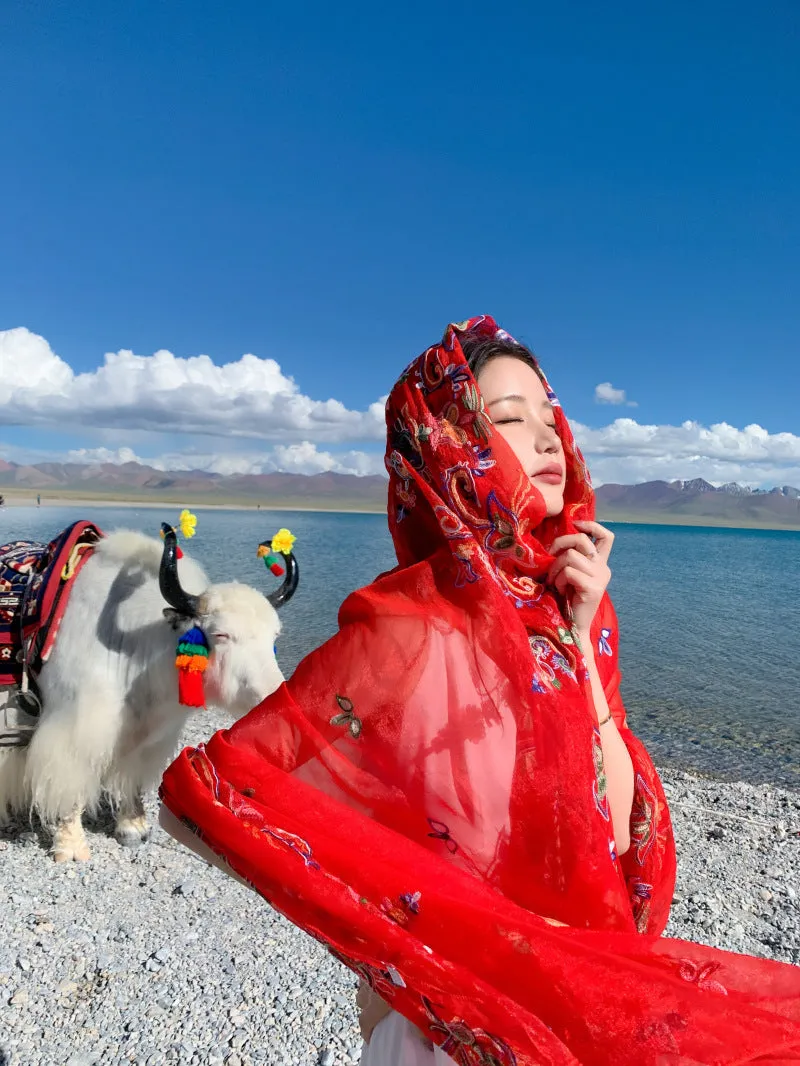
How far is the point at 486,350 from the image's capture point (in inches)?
49.0

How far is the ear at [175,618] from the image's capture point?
330 cm

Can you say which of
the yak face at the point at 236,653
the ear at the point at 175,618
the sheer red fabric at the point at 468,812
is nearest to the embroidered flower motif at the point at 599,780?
the sheer red fabric at the point at 468,812

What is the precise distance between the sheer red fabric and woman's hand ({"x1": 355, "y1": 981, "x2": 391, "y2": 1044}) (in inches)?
9.9

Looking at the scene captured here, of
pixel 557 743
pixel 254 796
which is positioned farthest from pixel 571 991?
pixel 254 796

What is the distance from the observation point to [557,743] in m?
1.00

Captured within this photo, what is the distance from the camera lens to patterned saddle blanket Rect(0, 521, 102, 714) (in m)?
3.38

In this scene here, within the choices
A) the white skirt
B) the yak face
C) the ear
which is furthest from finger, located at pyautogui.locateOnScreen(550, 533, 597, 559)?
the ear

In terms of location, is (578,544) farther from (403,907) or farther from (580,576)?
(403,907)

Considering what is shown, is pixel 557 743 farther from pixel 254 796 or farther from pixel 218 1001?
pixel 218 1001

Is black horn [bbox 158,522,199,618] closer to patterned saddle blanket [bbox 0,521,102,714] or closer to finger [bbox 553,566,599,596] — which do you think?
patterned saddle blanket [bbox 0,521,102,714]

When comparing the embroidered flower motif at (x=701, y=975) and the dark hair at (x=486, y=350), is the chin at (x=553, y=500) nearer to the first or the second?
the dark hair at (x=486, y=350)

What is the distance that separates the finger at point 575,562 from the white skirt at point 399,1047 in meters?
0.72

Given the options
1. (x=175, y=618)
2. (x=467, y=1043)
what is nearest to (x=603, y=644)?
(x=467, y=1043)

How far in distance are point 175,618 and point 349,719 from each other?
2506 millimetres
